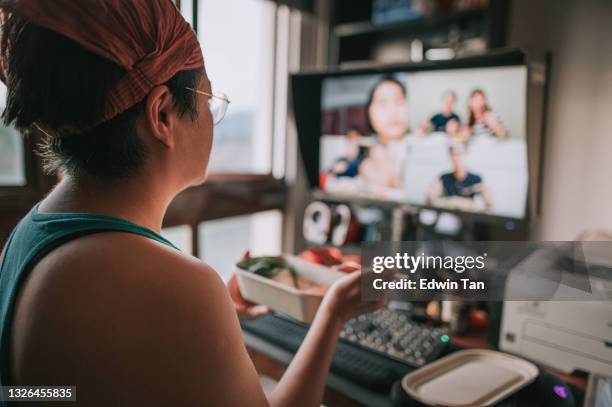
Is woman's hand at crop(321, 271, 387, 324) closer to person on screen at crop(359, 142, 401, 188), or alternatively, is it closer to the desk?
the desk

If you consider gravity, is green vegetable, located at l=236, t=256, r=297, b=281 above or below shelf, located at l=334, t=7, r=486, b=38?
below

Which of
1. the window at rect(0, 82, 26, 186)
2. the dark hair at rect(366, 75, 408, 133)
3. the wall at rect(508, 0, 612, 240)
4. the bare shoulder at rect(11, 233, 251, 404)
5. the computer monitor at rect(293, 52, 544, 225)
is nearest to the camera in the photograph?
the bare shoulder at rect(11, 233, 251, 404)

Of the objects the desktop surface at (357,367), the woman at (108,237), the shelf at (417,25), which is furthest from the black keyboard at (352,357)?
the shelf at (417,25)

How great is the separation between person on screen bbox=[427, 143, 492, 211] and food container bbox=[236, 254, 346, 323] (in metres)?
0.61

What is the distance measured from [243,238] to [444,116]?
172 cm

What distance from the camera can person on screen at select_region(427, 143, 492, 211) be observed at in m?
1.39

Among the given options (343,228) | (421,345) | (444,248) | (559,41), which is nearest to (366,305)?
(421,345)

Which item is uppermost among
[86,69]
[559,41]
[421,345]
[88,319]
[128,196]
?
[559,41]

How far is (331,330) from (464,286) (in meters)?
0.50

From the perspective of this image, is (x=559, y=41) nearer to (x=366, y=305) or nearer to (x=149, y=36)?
(x=366, y=305)

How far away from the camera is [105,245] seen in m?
0.54

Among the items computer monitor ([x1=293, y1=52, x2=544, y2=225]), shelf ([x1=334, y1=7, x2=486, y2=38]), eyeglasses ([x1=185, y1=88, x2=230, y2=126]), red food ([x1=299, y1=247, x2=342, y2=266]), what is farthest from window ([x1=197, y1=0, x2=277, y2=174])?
eyeglasses ([x1=185, y1=88, x2=230, y2=126])

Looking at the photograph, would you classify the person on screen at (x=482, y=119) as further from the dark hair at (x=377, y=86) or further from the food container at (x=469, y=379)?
the food container at (x=469, y=379)

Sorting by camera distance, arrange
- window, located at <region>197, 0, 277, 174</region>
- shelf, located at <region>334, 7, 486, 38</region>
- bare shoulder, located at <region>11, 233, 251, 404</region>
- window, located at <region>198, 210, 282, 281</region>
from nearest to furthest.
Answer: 1. bare shoulder, located at <region>11, 233, 251, 404</region>
2. shelf, located at <region>334, 7, 486, 38</region>
3. window, located at <region>197, 0, 277, 174</region>
4. window, located at <region>198, 210, 282, 281</region>
